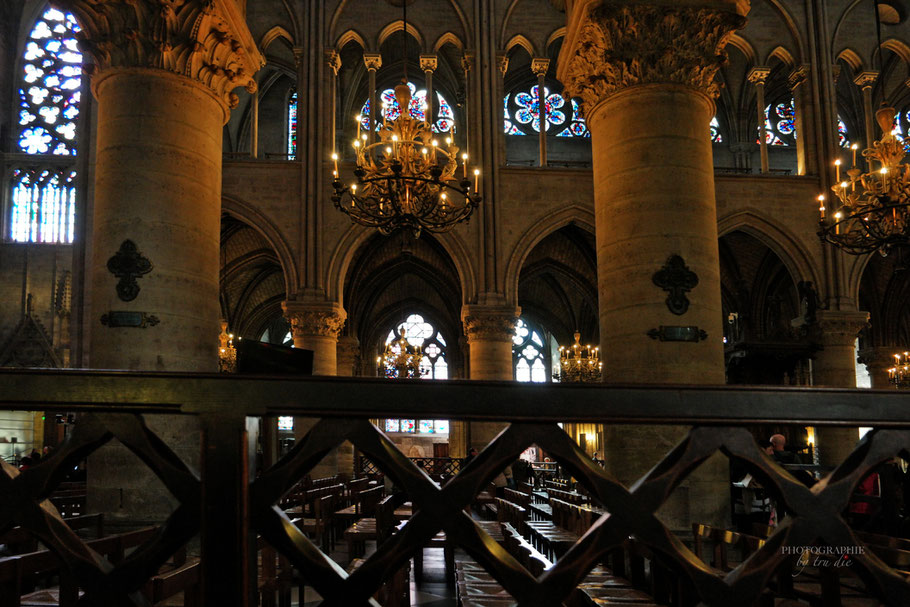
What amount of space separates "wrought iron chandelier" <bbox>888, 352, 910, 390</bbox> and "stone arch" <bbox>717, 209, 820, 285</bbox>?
20.6ft

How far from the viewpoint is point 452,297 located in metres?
28.5

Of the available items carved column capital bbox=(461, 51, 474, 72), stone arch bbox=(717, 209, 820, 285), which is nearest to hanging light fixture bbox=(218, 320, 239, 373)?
carved column capital bbox=(461, 51, 474, 72)

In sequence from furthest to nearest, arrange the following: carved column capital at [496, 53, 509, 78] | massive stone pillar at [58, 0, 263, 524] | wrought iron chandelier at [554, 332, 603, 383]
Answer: wrought iron chandelier at [554, 332, 603, 383] → carved column capital at [496, 53, 509, 78] → massive stone pillar at [58, 0, 263, 524]

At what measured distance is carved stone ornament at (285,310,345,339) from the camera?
18.0 meters

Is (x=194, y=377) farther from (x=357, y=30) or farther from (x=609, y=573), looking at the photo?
(x=357, y=30)

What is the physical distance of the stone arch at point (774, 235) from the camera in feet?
62.1

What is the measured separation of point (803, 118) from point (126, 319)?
1578 cm

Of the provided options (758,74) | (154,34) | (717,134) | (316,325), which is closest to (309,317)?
(316,325)

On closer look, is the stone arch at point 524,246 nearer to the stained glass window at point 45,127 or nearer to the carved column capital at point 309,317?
the carved column capital at point 309,317

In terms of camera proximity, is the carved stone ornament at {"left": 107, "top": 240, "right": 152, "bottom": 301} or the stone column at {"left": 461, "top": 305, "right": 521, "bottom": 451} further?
the stone column at {"left": 461, "top": 305, "right": 521, "bottom": 451}

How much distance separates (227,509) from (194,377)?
24 cm

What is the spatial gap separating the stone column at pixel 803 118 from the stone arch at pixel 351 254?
8.11 meters

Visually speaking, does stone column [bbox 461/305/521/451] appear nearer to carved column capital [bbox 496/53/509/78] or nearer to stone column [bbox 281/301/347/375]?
stone column [bbox 281/301/347/375]

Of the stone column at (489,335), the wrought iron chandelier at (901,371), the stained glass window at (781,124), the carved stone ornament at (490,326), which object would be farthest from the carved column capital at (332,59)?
the wrought iron chandelier at (901,371)
